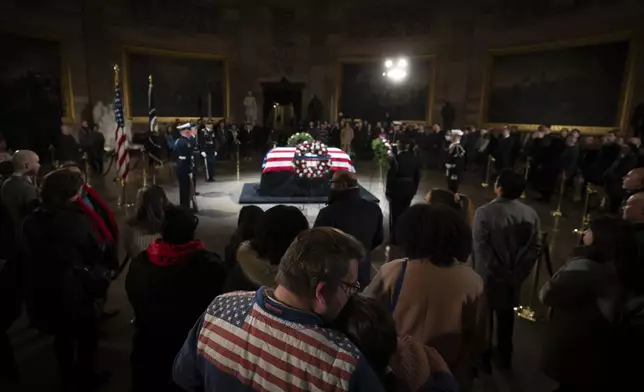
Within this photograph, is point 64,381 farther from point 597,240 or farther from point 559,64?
point 559,64

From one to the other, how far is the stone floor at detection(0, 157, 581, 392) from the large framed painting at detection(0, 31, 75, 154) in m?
3.52

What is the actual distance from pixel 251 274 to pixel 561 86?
51.0 ft

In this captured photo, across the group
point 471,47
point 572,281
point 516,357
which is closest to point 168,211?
point 572,281

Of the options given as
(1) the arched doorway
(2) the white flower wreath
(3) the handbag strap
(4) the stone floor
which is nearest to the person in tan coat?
(3) the handbag strap

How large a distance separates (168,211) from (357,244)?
1.38 meters

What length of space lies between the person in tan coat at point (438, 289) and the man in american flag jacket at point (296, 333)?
2.78 ft

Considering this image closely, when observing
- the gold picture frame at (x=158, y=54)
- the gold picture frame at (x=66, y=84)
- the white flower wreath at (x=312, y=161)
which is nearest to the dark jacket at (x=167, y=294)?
the white flower wreath at (x=312, y=161)

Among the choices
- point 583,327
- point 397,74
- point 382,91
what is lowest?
point 583,327

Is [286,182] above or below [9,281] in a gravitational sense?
below

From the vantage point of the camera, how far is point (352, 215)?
3660 millimetres

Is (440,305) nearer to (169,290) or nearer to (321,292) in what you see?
(321,292)

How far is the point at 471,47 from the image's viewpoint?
1786 centimetres

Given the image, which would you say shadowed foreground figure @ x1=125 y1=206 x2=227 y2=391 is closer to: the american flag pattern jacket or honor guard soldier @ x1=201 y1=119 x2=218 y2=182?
the american flag pattern jacket

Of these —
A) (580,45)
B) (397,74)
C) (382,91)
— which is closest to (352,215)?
(580,45)
